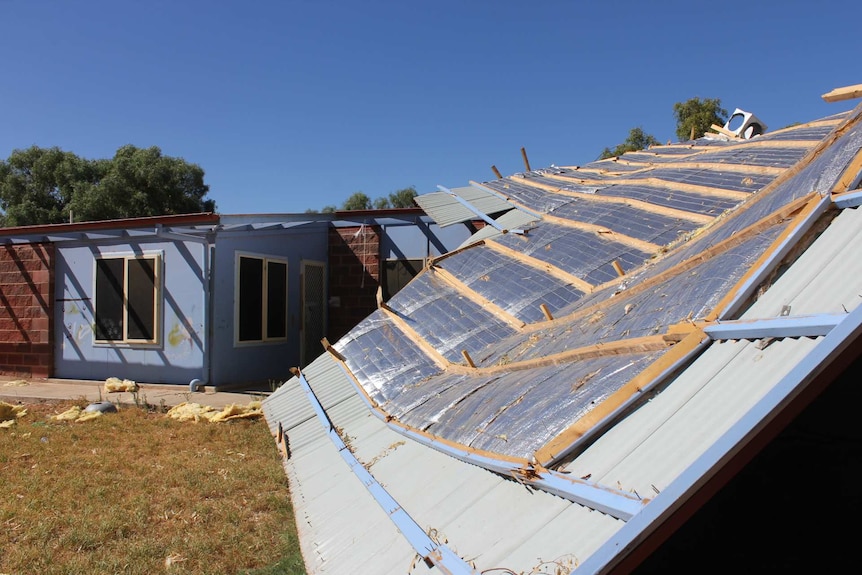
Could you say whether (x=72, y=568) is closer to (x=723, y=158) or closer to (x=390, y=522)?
(x=390, y=522)

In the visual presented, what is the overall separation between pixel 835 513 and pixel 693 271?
1.56 m

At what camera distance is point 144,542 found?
4773mm

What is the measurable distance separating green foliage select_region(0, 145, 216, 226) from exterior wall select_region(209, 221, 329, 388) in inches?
903

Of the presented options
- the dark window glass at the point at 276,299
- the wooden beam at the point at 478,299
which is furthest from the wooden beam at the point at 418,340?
the dark window glass at the point at 276,299

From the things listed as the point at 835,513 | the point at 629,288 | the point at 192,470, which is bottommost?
the point at 192,470

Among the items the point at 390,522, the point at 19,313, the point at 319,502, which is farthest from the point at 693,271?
the point at 19,313

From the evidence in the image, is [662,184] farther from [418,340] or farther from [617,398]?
[617,398]

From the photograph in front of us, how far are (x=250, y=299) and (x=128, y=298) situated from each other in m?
2.43

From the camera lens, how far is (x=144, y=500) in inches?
226

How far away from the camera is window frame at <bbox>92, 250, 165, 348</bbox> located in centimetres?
1162

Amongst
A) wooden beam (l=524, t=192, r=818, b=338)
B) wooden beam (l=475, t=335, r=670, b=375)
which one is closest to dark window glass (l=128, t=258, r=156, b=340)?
wooden beam (l=524, t=192, r=818, b=338)

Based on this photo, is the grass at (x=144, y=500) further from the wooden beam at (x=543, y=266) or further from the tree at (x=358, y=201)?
the tree at (x=358, y=201)

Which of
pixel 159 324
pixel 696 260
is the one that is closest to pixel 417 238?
pixel 159 324

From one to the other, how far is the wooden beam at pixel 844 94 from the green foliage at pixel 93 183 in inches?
1282
